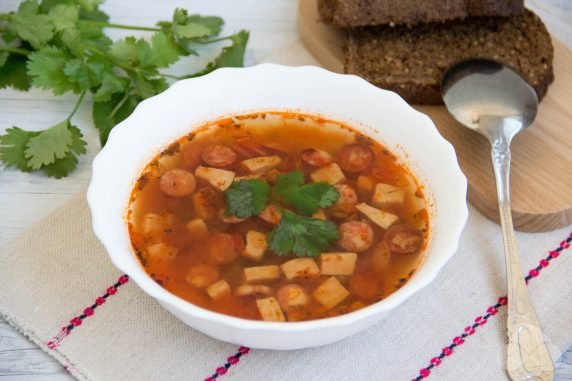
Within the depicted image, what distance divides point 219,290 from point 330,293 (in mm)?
308

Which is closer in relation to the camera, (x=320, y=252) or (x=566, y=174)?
(x=320, y=252)

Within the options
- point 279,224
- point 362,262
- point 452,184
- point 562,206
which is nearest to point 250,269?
point 279,224

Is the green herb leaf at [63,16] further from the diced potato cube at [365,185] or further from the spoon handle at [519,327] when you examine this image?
the spoon handle at [519,327]

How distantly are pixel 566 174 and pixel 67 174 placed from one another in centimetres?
181

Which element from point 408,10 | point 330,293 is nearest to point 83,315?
point 330,293

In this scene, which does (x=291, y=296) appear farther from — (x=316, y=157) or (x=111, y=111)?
(x=111, y=111)

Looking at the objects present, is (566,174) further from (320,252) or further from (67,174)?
(67,174)

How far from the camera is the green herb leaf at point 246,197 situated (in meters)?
2.21

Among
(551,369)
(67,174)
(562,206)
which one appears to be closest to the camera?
(551,369)

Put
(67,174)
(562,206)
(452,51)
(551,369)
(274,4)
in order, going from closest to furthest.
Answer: (551,369) < (562,206) < (67,174) < (452,51) < (274,4)

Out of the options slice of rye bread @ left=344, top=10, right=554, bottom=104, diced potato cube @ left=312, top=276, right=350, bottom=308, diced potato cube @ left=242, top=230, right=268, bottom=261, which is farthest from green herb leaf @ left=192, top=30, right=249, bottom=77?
diced potato cube @ left=312, top=276, right=350, bottom=308

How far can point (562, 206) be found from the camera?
247cm

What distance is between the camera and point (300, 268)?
2072mm

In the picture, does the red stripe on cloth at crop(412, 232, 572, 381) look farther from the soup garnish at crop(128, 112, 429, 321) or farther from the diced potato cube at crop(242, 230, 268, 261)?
the diced potato cube at crop(242, 230, 268, 261)
